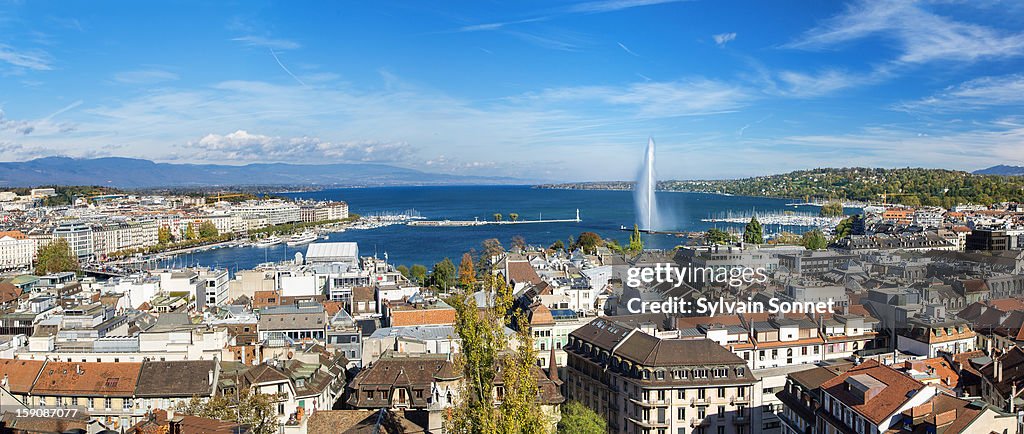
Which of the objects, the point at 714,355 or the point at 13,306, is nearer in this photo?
the point at 714,355

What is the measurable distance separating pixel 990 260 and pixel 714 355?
77.7 feet

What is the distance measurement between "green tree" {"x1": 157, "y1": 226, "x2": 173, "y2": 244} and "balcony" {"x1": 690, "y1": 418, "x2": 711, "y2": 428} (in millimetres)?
81584

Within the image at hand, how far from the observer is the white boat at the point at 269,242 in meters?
90.1

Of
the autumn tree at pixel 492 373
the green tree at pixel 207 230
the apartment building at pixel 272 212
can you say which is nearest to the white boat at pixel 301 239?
the green tree at pixel 207 230

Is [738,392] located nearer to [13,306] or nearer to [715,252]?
[715,252]

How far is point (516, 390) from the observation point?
850 centimetres

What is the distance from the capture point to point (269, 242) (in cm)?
9194

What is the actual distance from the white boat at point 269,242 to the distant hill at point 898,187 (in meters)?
81.4

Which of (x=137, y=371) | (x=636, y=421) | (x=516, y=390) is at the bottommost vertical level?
(x=636, y=421)

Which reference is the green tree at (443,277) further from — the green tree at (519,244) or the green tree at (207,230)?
the green tree at (207,230)

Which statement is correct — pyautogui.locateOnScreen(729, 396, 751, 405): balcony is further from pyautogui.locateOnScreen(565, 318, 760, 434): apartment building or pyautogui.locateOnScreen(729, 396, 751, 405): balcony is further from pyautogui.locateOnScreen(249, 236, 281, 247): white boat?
pyautogui.locateOnScreen(249, 236, 281, 247): white boat

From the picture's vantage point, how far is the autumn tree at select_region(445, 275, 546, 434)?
845 cm

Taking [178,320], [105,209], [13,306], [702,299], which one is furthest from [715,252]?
[105,209]

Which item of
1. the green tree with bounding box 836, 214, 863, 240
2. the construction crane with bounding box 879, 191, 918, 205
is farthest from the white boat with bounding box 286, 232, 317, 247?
the construction crane with bounding box 879, 191, 918, 205
